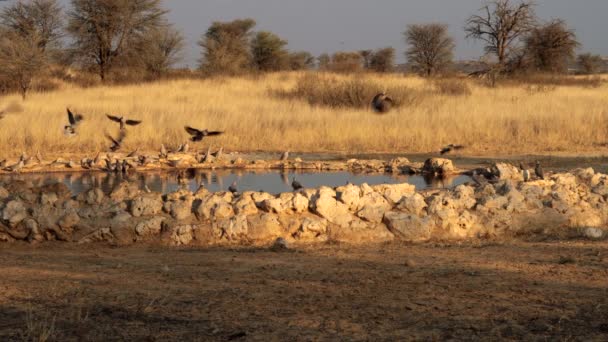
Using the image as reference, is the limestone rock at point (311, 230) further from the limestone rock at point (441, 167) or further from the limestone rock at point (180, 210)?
the limestone rock at point (441, 167)

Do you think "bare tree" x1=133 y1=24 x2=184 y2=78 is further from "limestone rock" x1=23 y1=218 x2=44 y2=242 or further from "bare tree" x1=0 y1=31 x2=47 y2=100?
"limestone rock" x1=23 y1=218 x2=44 y2=242

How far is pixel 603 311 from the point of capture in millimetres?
4137

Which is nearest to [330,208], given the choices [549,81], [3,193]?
[3,193]

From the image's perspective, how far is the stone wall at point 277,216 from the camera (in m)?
6.63

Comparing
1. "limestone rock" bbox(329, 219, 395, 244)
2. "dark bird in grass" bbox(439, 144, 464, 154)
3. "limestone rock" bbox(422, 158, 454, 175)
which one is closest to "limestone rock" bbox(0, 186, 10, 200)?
"limestone rock" bbox(329, 219, 395, 244)

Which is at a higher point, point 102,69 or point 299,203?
point 102,69

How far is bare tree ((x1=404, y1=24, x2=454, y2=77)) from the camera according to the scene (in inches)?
1908

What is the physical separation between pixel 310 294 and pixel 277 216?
7.35 feet

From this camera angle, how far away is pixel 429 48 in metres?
49.2

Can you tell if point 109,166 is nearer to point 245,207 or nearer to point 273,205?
point 245,207

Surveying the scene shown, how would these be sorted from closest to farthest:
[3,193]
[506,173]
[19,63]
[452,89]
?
[3,193] < [506,173] < [452,89] < [19,63]

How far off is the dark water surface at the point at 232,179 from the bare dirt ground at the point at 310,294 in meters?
3.86

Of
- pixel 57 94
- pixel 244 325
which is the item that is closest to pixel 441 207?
pixel 244 325

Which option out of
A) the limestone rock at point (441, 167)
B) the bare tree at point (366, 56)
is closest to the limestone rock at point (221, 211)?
the limestone rock at point (441, 167)
